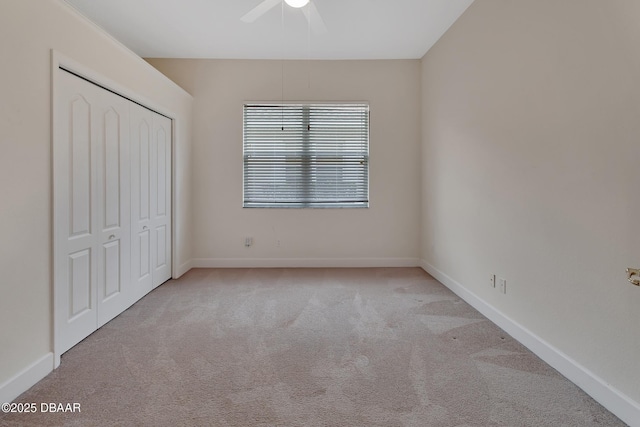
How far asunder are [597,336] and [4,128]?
11.1ft

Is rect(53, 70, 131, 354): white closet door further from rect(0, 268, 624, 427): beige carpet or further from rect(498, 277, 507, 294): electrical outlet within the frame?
rect(498, 277, 507, 294): electrical outlet

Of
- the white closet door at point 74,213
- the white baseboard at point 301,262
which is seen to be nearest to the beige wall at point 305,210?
the white baseboard at point 301,262

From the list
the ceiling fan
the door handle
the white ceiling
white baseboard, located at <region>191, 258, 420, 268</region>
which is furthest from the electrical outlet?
the ceiling fan

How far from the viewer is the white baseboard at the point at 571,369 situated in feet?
4.67

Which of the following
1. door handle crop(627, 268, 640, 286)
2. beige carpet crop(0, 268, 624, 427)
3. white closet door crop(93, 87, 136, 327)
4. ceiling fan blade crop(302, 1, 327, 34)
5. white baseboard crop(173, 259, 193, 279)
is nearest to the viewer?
door handle crop(627, 268, 640, 286)

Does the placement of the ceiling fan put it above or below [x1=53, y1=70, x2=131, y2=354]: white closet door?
above

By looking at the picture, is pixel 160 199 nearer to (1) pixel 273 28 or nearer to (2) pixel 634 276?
(1) pixel 273 28

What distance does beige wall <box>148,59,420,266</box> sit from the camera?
403 centimetres

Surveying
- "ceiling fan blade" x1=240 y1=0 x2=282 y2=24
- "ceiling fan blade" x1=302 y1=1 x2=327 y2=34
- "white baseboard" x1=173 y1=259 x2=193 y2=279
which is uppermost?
"ceiling fan blade" x1=302 y1=1 x2=327 y2=34

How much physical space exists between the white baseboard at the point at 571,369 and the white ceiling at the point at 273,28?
290cm

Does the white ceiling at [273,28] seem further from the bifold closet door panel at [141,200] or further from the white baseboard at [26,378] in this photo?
the white baseboard at [26,378]

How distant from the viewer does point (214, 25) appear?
3154 millimetres

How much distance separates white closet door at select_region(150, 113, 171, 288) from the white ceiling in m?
0.99

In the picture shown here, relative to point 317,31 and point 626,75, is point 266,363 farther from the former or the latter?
point 317,31
